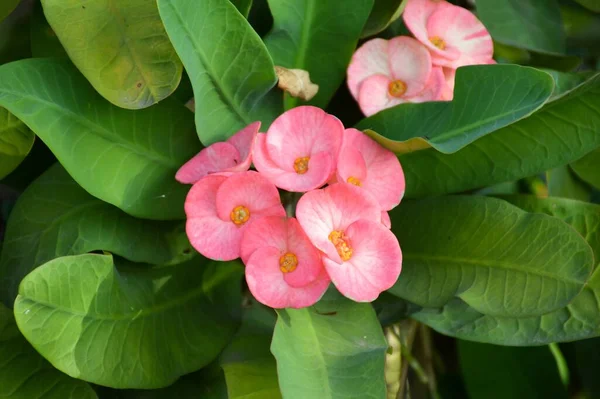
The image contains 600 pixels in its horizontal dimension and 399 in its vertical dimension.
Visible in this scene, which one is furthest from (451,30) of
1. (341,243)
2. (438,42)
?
(341,243)

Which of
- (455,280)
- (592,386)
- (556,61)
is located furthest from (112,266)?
(592,386)

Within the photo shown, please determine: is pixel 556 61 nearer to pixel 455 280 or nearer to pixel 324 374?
pixel 455 280

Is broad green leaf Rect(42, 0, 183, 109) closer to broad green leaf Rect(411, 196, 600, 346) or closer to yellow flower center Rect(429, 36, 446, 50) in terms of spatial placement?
yellow flower center Rect(429, 36, 446, 50)

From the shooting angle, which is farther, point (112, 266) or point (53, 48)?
point (53, 48)

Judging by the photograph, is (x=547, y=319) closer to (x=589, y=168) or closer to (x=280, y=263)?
(x=589, y=168)

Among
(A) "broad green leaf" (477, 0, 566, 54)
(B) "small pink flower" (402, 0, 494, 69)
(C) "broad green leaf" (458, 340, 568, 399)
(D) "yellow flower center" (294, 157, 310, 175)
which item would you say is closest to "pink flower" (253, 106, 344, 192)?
(D) "yellow flower center" (294, 157, 310, 175)

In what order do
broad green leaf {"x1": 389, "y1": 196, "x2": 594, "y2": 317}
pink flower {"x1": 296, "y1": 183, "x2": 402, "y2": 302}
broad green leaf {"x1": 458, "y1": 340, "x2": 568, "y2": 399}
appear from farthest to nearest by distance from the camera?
broad green leaf {"x1": 458, "y1": 340, "x2": 568, "y2": 399} → broad green leaf {"x1": 389, "y1": 196, "x2": 594, "y2": 317} → pink flower {"x1": 296, "y1": 183, "x2": 402, "y2": 302}

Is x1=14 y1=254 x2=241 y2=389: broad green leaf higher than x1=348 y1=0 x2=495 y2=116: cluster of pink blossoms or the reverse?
the reverse
